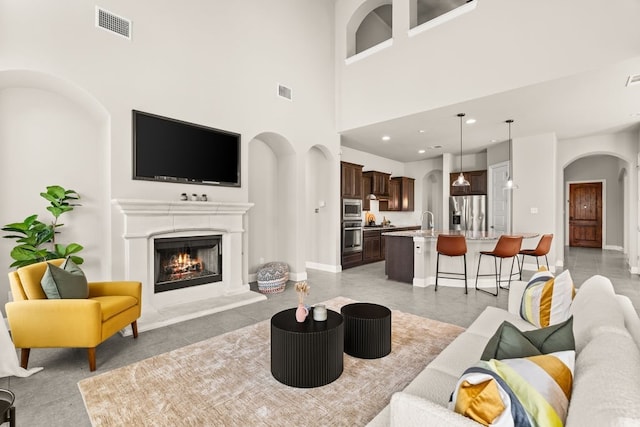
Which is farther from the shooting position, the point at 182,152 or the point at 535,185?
the point at 535,185

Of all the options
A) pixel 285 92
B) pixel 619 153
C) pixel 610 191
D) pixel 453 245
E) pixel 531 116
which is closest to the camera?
pixel 453 245

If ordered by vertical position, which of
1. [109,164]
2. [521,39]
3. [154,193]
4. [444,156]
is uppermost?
[521,39]

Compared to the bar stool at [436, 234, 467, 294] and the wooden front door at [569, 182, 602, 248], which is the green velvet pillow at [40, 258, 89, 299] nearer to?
the bar stool at [436, 234, 467, 294]

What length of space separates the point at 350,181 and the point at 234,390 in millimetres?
5633

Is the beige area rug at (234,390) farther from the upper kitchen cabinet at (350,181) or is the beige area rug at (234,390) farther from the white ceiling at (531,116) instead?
the upper kitchen cabinet at (350,181)

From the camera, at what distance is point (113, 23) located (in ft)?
12.0

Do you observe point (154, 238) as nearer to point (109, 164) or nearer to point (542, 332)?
point (109, 164)

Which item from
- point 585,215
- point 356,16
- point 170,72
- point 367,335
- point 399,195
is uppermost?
point 356,16

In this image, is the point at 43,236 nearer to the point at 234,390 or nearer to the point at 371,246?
the point at 234,390

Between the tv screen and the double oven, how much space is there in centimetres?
291

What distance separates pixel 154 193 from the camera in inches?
157

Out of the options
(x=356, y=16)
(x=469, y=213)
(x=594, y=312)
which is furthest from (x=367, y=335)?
(x=469, y=213)

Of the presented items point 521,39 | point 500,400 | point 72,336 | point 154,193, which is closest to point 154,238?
point 154,193

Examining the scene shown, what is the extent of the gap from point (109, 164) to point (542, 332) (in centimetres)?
420
